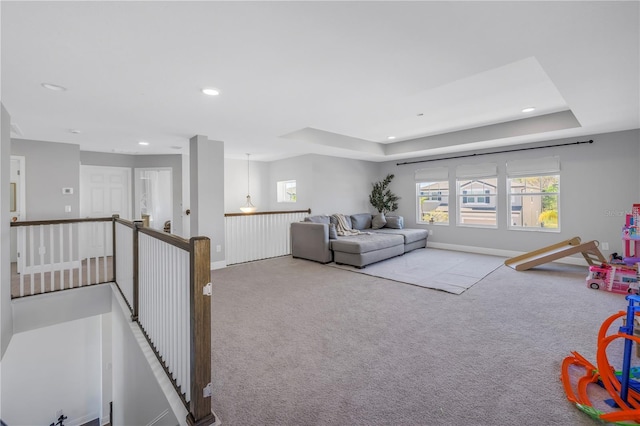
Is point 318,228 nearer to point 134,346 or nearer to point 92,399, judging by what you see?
point 134,346

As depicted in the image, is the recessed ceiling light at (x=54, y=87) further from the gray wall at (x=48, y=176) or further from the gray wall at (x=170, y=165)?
the gray wall at (x=170, y=165)

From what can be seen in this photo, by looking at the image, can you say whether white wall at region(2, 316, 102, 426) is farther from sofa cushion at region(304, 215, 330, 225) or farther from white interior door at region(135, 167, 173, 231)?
sofa cushion at region(304, 215, 330, 225)

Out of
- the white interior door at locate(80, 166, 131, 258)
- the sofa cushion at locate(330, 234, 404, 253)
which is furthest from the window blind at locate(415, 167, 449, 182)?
the white interior door at locate(80, 166, 131, 258)

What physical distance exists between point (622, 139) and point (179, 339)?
6.61 metres

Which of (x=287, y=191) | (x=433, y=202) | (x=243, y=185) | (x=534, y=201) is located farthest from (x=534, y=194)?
(x=243, y=185)

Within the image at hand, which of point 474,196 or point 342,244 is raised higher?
point 474,196

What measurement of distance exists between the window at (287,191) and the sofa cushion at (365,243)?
2.04 meters

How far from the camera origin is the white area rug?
3.96 metres

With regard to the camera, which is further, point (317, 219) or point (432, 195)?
point (432, 195)

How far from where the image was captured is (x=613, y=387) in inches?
66.8

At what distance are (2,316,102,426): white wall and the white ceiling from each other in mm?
3243

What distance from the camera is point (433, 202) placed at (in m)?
6.91

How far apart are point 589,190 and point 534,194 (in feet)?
2.56

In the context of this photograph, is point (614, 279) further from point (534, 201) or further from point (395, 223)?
point (395, 223)
